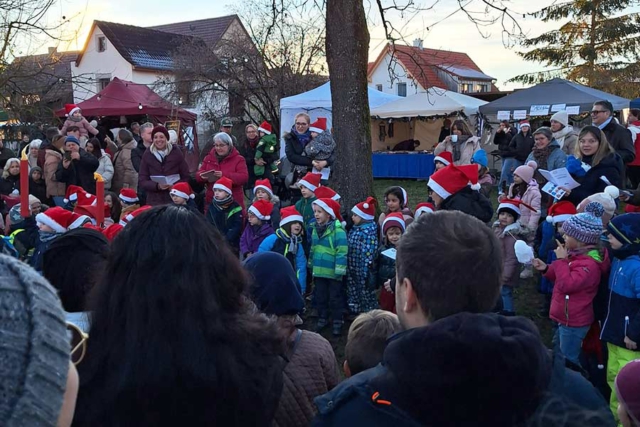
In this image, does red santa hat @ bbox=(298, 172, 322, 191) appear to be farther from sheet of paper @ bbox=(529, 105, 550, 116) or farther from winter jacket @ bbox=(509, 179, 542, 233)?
sheet of paper @ bbox=(529, 105, 550, 116)

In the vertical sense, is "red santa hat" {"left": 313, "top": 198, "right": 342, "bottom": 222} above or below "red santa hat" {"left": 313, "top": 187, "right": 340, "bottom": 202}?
below

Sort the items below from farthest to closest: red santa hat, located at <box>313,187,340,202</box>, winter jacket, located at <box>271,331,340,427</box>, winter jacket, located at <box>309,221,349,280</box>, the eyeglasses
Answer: red santa hat, located at <box>313,187,340,202</box>, winter jacket, located at <box>309,221,349,280</box>, winter jacket, located at <box>271,331,340,427</box>, the eyeglasses

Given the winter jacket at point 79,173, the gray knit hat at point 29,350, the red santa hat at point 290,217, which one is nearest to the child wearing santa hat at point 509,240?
the red santa hat at point 290,217

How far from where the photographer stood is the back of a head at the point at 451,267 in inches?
68.4

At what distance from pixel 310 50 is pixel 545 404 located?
76.9ft

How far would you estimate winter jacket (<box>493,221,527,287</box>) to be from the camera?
5.95 metres

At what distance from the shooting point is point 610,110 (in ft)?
26.0

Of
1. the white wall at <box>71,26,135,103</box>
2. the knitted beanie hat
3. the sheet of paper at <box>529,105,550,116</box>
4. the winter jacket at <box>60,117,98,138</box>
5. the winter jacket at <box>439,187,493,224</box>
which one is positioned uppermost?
the white wall at <box>71,26,135,103</box>

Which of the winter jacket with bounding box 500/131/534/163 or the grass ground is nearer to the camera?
the grass ground

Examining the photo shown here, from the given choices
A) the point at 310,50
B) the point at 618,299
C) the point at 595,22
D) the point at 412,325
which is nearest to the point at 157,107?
the point at 310,50

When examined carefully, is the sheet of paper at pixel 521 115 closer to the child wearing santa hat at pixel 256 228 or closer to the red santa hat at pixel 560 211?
the red santa hat at pixel 560 211

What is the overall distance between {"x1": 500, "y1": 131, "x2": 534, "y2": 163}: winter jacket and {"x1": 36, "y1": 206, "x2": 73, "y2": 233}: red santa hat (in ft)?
30.3

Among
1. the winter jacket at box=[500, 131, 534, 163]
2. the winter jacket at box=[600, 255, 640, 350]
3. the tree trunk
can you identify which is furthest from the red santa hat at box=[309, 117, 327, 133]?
the winter jacket at box=[600, 255, 640, 350]

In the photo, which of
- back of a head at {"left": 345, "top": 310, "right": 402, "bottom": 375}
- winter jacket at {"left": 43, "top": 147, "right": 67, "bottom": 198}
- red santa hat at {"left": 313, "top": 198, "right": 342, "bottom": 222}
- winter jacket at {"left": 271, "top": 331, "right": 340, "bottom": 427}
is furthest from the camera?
winter jacket at {"left": 43, "top": 147, "right": 67, "bottom": 198}
